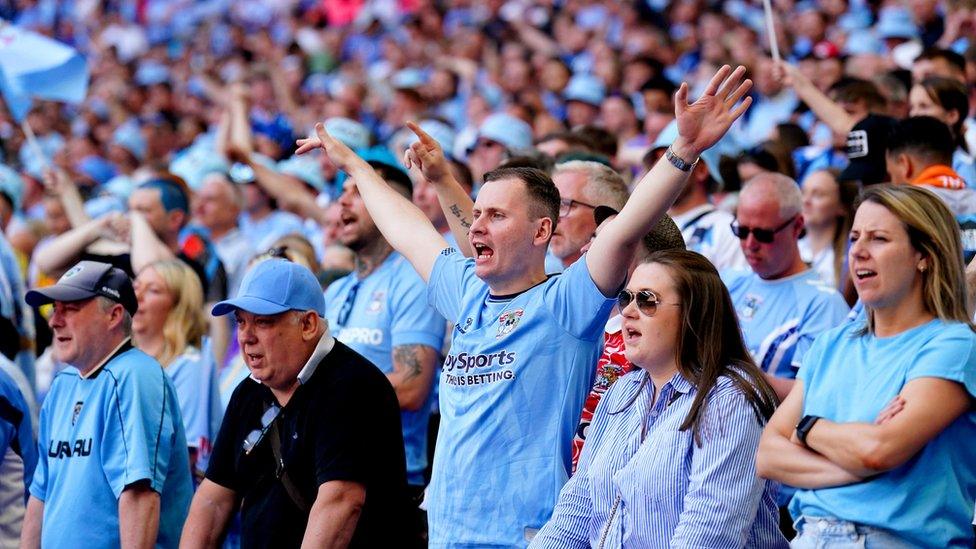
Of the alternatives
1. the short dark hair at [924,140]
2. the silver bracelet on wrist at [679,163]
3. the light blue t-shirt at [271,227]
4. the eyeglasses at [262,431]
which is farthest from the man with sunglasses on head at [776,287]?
the light blue t-shirt at [271,227]

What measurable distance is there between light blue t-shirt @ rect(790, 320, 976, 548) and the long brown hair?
254mm

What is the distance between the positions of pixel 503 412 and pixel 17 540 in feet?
9.78

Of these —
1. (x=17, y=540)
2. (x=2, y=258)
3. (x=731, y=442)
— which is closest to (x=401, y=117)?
(x=2, y=258)

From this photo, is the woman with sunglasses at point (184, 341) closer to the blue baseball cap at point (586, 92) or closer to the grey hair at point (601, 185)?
the grey hair at point (601, 185)

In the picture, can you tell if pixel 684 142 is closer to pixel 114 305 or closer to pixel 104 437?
pixel 104 437

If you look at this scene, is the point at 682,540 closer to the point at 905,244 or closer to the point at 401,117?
the point at 905,244

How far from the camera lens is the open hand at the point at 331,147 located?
5.65 metres

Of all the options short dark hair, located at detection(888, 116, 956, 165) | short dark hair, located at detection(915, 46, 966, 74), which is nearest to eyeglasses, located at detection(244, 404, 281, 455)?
short dark hair, located at detection(888, 116, 956, 165)

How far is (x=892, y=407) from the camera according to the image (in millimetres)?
3891

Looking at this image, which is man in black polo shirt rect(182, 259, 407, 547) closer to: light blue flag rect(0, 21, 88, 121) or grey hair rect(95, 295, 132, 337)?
grey hair rect(95, 295, 132, 337)

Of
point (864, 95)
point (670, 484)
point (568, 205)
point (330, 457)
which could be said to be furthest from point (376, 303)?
point (864, 95)

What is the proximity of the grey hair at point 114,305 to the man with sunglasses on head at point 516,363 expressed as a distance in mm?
1807

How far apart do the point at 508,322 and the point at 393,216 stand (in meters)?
0.90

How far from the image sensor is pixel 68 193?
410 inches
